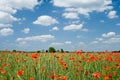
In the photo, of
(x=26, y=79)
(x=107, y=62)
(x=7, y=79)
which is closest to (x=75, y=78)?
(x=26, y=79)

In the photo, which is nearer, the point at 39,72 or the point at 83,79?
the point at 39,72

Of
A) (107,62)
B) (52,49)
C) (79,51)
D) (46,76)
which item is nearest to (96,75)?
(46,76)

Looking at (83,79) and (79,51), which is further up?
(79,51)

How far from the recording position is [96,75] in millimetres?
4758

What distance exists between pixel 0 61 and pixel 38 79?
375 cm

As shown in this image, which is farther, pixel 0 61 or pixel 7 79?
Answer: pixel 0 61

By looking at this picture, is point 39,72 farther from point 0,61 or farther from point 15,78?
point 0,61

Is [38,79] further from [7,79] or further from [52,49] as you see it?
[52,49]

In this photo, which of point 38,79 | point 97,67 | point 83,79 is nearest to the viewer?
point 38,79

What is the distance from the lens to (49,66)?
24.0 ft

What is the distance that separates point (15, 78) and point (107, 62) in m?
4.46

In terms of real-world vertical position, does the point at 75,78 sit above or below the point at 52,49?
below

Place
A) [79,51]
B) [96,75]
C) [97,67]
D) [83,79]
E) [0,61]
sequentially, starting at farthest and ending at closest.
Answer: [0,61]
[97,67]
[79,51]
[83,79]
[96,75]

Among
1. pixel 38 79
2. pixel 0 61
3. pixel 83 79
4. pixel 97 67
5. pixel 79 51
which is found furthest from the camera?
pixel 0 61
